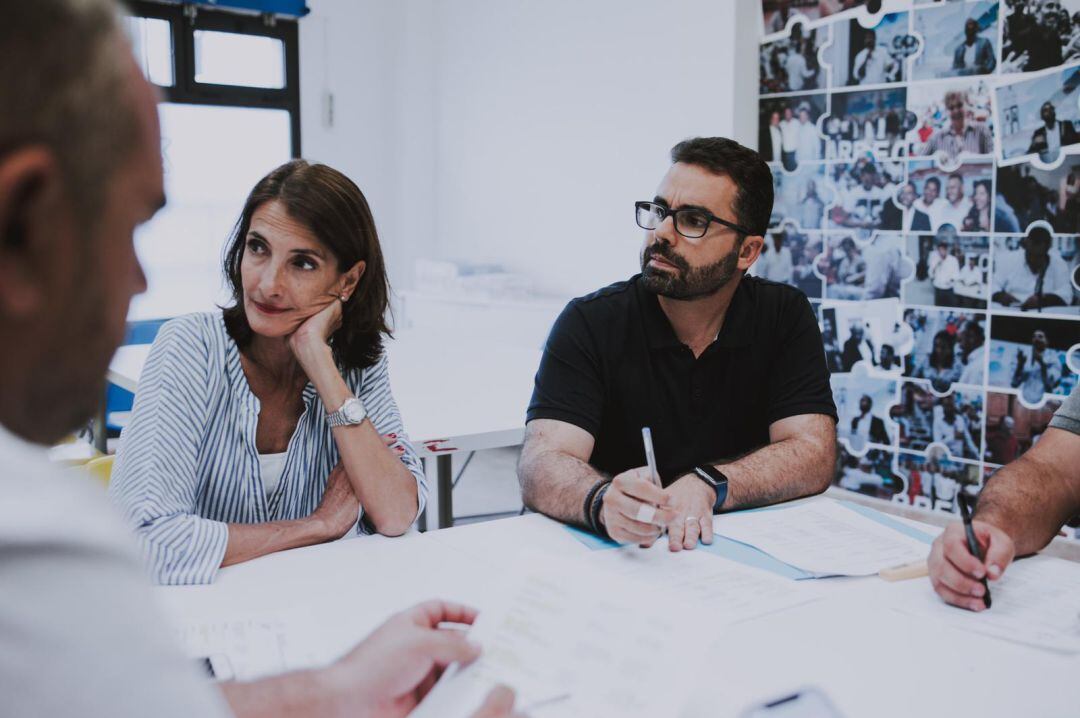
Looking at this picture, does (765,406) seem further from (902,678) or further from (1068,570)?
(902,678)

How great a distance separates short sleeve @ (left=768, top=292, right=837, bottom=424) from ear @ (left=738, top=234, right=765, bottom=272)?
0.14 m

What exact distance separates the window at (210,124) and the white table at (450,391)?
173 cm

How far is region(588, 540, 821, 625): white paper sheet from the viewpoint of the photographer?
1.30 metres

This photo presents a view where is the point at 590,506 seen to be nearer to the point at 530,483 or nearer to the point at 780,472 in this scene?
the point at 530,483

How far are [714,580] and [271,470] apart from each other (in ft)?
2.79

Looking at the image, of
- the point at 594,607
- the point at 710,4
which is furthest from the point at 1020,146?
the point at 594,607

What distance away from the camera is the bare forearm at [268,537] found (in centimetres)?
148

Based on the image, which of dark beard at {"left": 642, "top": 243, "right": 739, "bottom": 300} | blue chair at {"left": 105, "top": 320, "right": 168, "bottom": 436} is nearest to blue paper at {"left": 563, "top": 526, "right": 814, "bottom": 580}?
dark beard at {"left": 642, "top": 243, "right": 739, "bottom": 300}

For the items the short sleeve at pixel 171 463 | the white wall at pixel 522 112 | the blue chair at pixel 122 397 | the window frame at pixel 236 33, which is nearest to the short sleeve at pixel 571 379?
the short sleeve at pixel 171 463

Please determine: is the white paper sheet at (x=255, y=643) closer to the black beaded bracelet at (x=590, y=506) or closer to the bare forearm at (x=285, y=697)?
the bare forearm at (x=285, y=697)

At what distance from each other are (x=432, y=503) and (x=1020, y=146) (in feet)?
8.94

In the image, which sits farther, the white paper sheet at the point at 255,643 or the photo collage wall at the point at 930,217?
the photo collage wall at the point at 930,217

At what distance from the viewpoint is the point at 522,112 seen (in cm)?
527

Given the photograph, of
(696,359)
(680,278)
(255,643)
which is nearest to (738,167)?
(680,278)
